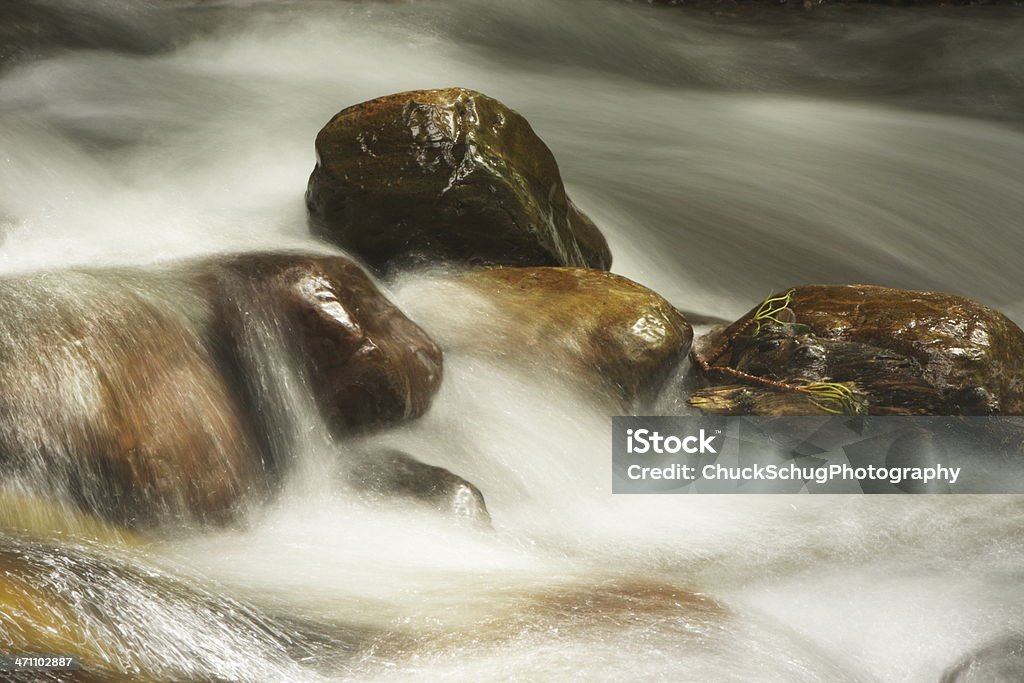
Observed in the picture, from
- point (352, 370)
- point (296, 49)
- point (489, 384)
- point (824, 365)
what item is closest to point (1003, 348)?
point (824, 365)

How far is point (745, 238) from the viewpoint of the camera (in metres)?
5.93

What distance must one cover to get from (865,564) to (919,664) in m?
0.60

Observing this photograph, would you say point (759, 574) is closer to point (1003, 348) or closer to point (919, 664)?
point (919, 664)

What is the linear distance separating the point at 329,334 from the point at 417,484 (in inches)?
24.0

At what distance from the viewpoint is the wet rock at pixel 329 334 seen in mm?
3660

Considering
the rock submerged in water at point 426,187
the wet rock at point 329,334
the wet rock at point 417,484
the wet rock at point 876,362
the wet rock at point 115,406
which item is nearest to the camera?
the wet rock at point 115,406

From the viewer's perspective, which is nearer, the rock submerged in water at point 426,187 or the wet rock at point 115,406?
the wet rock at point 115,406

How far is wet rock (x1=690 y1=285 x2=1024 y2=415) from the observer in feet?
13.6

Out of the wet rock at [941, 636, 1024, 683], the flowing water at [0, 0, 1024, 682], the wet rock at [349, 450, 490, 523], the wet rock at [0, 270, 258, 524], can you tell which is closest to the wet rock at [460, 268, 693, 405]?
the flowing water at [0, 0, 1024, 682]

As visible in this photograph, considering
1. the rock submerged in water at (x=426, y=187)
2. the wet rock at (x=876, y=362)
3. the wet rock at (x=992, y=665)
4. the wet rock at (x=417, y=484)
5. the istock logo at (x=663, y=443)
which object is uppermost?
the rock submerged in water at (x=426, y=187)
